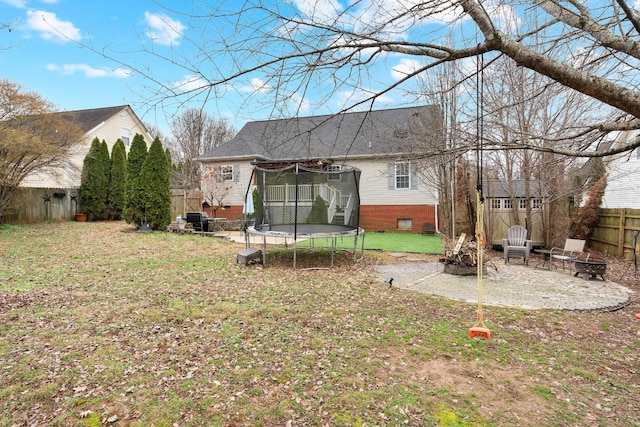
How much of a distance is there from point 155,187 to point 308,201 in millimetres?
6541

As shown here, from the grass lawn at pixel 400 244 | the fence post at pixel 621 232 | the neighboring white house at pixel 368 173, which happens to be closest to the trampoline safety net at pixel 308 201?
the grass lawn at pixel 400 244

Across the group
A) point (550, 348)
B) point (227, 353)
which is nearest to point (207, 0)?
point (227, 353)

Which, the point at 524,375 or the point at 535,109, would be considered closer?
the point at 524,375

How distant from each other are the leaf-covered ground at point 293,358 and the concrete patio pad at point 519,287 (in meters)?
0.37

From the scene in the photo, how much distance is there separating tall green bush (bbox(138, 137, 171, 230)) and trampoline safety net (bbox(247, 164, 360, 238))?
5.27 meters

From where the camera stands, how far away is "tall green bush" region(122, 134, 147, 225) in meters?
12.6

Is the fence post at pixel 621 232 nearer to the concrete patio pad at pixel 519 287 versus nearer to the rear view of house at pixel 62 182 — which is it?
Answer: the concrete patio pad at pixel 519 287

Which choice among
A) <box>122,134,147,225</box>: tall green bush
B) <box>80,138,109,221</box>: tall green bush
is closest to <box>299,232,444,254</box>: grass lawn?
<box>122,134,147,225</box>: tall green bush

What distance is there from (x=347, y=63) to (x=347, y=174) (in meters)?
5.77

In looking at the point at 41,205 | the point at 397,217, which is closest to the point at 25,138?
the point at 41,205

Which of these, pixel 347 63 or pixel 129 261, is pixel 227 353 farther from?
pixel 129 261

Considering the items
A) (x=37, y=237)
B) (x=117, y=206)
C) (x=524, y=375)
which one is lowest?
(x=524, y=375)

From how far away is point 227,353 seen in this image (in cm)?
345

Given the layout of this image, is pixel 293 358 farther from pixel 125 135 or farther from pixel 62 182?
pixel 125 135
